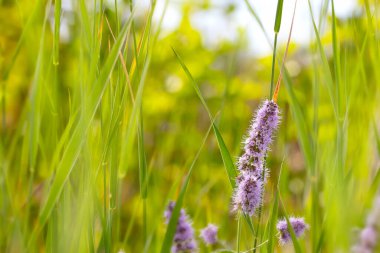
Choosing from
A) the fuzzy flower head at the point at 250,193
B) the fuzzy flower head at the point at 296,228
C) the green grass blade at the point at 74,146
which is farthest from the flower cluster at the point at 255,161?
the green grass blade at the point at 74,146

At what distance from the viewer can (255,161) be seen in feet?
2.67

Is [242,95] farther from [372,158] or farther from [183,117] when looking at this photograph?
[372,158]

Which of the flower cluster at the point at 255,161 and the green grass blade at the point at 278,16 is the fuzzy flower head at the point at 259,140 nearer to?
the flower cluster at the point at 255,161

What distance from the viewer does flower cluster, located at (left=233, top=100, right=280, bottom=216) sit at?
80cm

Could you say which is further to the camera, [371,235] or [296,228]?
[296,228]

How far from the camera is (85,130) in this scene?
827 millimetres

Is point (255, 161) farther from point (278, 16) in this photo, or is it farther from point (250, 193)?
point (278, 16)

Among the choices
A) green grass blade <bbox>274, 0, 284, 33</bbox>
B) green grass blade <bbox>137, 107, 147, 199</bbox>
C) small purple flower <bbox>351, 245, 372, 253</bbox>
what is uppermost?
green grass blade <bbox>274, 0, 284, 33</bbox>

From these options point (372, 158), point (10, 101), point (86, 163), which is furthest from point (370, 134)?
point (10, 101)

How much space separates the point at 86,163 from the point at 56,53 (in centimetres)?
20

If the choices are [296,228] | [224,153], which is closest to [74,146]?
[224,153]

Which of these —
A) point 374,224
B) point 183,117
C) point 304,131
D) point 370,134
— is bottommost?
point 374,224

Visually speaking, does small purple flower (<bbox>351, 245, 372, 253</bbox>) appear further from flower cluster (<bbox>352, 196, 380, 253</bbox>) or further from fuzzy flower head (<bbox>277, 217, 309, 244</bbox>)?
fuzzy flower head (<bbox>277, 217, 309, 244</bbox>)

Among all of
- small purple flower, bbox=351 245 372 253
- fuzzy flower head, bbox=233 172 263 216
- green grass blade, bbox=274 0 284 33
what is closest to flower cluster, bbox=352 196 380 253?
small purple flower, bbox=351 245 372 253
